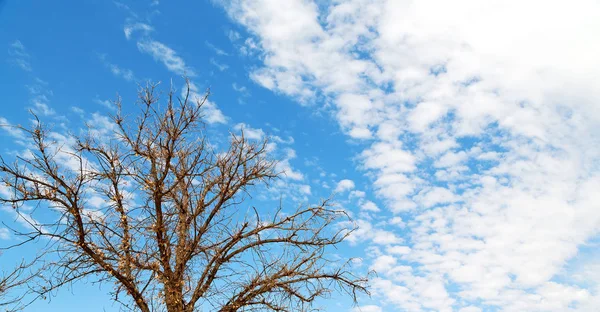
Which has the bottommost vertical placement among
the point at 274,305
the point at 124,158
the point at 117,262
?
the point at 274,305

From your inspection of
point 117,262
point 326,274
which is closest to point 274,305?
point 326,274

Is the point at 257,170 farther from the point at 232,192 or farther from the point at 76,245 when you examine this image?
the point at 76,245

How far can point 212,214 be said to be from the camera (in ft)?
39.2

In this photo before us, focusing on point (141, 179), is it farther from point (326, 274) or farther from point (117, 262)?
point (326, 274)

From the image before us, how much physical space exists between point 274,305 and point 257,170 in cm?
323

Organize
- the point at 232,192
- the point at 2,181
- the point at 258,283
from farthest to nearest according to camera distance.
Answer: the point at 232,192 < the point at 258,283 < the point at 2,181

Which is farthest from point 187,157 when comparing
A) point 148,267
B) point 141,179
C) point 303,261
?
point 303,261

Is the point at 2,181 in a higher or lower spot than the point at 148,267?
higher

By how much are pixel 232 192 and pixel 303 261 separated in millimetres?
2368

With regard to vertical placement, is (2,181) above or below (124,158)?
below

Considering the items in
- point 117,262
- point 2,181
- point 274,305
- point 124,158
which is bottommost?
point 274,305

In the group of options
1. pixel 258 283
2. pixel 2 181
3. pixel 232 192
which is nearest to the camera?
pixel 2 181

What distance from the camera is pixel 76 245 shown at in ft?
34.7

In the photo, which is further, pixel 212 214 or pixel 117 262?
pixel 212 214
